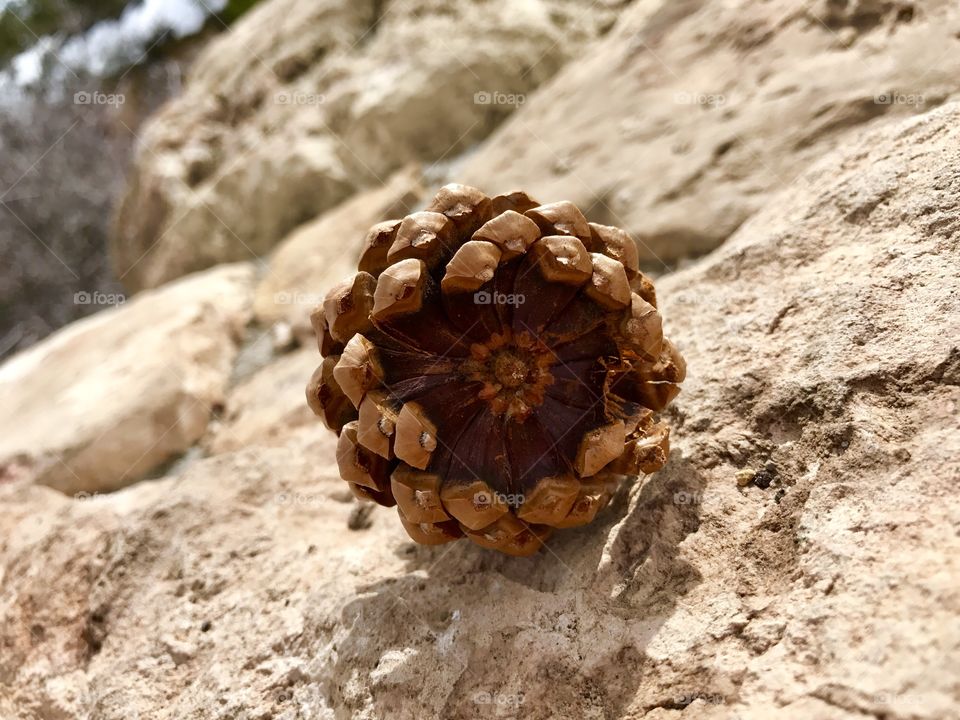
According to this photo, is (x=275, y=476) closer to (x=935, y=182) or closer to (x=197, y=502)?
(x=197, y=502)

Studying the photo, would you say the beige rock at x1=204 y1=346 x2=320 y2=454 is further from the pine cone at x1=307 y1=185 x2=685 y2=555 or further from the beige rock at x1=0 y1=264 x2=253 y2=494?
the pine cone at x1=307 y1=185 x2=685 y2=555

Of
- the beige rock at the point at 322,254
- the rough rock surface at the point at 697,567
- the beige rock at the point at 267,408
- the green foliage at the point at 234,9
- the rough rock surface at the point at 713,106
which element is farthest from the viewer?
the green foliage at the point at 234,9

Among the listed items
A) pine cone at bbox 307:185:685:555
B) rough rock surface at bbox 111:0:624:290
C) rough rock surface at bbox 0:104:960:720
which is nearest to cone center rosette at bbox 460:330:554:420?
pine cone at bbox 307:185:685:555

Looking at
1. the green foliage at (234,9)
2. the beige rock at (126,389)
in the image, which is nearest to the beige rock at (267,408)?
the beige rock at (126,389)

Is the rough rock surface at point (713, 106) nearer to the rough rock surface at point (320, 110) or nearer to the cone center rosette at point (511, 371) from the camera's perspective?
the rough rock surface at point (320, 110)

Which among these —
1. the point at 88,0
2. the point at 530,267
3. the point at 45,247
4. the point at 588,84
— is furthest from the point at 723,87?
the point at 88,0

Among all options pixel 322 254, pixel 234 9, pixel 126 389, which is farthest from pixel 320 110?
pixel 234 9
